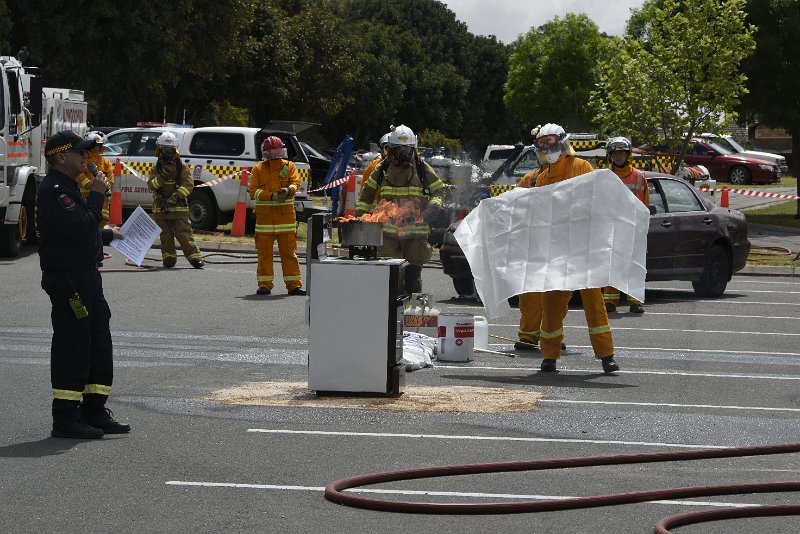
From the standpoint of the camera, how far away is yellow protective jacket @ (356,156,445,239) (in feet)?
47.6

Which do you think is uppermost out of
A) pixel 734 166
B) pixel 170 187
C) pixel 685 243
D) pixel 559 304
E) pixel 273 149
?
pixel 734 166

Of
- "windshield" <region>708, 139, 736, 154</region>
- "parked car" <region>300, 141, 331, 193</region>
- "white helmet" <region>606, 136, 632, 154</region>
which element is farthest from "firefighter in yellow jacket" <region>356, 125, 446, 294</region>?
"windshield" <region>708, 139, 736, 154</region>

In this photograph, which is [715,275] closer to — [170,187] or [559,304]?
[559,304]

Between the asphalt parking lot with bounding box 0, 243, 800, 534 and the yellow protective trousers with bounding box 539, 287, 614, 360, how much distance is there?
0.23 metres

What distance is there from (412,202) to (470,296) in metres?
3.52

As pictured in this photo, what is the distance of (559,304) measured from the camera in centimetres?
1188

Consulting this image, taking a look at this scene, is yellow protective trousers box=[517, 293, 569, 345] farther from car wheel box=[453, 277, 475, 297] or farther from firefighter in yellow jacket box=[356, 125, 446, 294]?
car wheel box=[453, 277, 475, 297]

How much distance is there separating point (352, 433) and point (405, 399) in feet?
4.46

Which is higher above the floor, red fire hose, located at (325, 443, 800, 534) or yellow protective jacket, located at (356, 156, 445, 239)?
yellow protective jacket, located at (356, 156, 445, 239)

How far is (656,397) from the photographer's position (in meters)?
10.4

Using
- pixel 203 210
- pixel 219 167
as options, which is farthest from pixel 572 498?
pixel 203 210

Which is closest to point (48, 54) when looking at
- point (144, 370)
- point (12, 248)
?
point (12, 248)

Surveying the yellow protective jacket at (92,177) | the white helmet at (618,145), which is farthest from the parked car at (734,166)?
the white helmet at (618,145)

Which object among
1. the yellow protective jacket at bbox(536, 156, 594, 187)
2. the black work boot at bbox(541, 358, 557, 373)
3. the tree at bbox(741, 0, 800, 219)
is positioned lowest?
the black work boot at bbox(541, 358, 557, 373)
